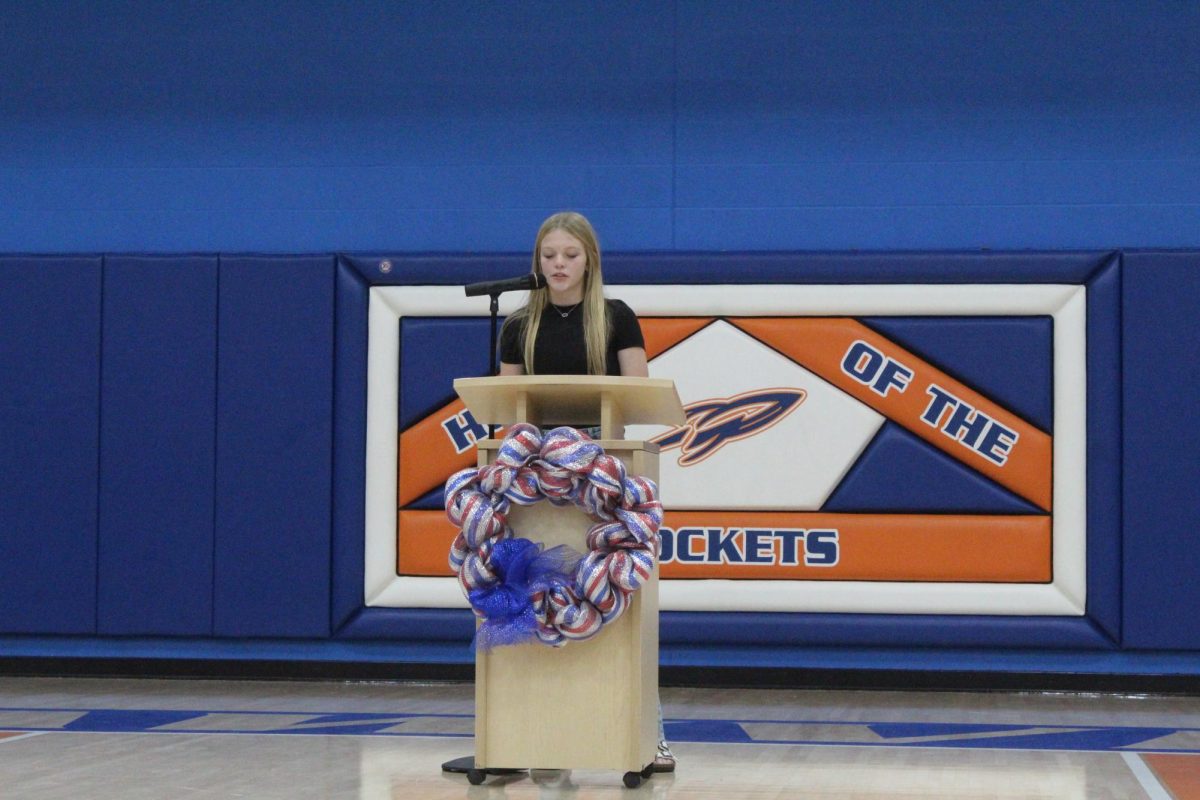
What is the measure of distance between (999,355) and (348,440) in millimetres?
2421

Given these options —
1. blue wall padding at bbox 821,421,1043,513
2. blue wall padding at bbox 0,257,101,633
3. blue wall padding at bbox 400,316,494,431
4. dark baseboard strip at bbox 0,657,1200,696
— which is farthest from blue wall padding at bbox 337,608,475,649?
blue wall padding at bbox 821,421,1043,513

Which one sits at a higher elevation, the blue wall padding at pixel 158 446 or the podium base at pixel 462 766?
the blue wall padding at pixel 158 446

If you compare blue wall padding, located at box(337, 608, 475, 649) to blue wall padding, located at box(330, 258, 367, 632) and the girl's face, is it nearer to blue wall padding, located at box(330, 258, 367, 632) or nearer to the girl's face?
blue wall padding, located at box(330, 258, 367, 632)

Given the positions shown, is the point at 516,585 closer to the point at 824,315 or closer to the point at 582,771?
the point at 582,771

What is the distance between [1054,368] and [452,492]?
2896mm

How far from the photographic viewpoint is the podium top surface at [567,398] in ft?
9.55

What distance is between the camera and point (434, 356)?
5.38 meters

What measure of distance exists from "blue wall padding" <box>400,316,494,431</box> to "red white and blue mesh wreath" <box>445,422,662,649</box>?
7.84ft

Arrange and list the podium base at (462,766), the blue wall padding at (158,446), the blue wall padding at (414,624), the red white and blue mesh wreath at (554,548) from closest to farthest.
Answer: the red white and blue mesh wreath at (554,548) → the podium base at (462,766) → the blue wall padding at (414,624) → the blue wall padding at (158,446)

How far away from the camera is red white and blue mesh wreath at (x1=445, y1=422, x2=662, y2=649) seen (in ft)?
9.49

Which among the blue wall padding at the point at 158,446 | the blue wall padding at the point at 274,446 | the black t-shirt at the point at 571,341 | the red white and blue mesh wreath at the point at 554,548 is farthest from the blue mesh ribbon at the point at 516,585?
the blue wall padding at the point at 158,446

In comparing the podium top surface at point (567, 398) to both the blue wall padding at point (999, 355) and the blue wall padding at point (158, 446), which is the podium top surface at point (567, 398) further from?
the blue wall padding at point (158, 446)

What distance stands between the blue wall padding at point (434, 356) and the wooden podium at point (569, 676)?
2319 mm

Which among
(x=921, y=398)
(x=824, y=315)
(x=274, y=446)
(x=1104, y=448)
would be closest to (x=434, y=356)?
(x=274, y=446)
